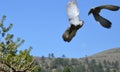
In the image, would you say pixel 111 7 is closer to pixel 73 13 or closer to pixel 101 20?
pixel 101 20

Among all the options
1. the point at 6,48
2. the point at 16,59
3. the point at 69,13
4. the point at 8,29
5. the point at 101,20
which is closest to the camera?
the point at 69,13

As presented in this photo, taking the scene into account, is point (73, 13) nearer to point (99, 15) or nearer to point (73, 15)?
point (73, 15)

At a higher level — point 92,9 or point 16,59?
point 16,59

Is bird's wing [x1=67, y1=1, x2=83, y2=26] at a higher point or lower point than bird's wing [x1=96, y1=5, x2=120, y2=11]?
lower

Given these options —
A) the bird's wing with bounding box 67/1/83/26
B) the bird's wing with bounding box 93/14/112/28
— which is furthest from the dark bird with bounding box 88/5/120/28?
the bird's wing with bounding box 67/1/83/26

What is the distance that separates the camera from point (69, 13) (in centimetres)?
113

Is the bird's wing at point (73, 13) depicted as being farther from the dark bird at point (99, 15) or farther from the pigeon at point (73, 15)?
the dark bird at point (99, 15)

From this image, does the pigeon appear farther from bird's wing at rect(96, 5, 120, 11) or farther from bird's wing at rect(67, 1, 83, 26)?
bird's wing at rect(96, 5, 120, 11)

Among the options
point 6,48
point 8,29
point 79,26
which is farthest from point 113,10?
point 8,29

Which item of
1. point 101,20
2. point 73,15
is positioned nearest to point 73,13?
point 73,15

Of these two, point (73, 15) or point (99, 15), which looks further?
point (99, 15)

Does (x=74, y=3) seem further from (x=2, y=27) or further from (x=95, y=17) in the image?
(x=2, y=27)

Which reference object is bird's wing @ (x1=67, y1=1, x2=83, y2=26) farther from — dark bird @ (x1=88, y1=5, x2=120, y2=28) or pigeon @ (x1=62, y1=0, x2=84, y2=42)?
dark bird @ (x1=88, y1=5, x2=120, y2=28)

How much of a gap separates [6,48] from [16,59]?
513 cm
